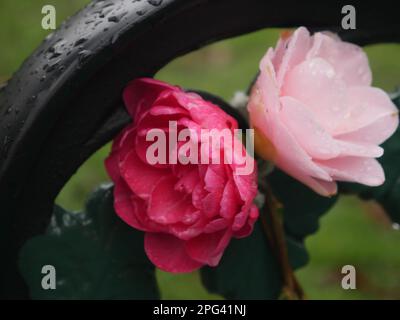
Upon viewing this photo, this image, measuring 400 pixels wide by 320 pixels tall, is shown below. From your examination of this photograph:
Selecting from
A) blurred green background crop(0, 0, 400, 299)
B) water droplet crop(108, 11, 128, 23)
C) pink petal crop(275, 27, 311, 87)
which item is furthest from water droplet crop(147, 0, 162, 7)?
blurred green background crop(0, 0, 400, 299)

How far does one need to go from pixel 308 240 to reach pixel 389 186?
1.21m

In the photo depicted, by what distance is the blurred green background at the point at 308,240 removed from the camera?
219cm

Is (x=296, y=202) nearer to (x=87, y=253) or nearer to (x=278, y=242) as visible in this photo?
(x=278, y=242)

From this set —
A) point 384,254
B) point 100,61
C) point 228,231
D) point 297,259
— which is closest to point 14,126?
point 100,61

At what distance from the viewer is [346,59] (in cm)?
86

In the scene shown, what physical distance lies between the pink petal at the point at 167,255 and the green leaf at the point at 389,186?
292 mm

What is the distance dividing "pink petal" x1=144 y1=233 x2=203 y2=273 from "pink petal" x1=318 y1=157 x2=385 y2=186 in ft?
0.58

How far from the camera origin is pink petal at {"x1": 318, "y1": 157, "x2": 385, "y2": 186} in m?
0.81

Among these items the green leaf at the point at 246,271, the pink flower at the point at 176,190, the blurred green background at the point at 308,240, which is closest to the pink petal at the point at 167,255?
the pink flower at the point at 176,190

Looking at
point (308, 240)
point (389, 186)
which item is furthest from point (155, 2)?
point (308, 240)

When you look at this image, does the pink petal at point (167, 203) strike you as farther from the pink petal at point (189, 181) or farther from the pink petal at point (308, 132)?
the pink petal at point (308, 132)

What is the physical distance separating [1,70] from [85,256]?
6.40 feet

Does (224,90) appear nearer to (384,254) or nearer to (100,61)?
(384,254)

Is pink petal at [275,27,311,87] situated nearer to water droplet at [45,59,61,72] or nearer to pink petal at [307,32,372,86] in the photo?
pink petal at [307,32,372,86]
